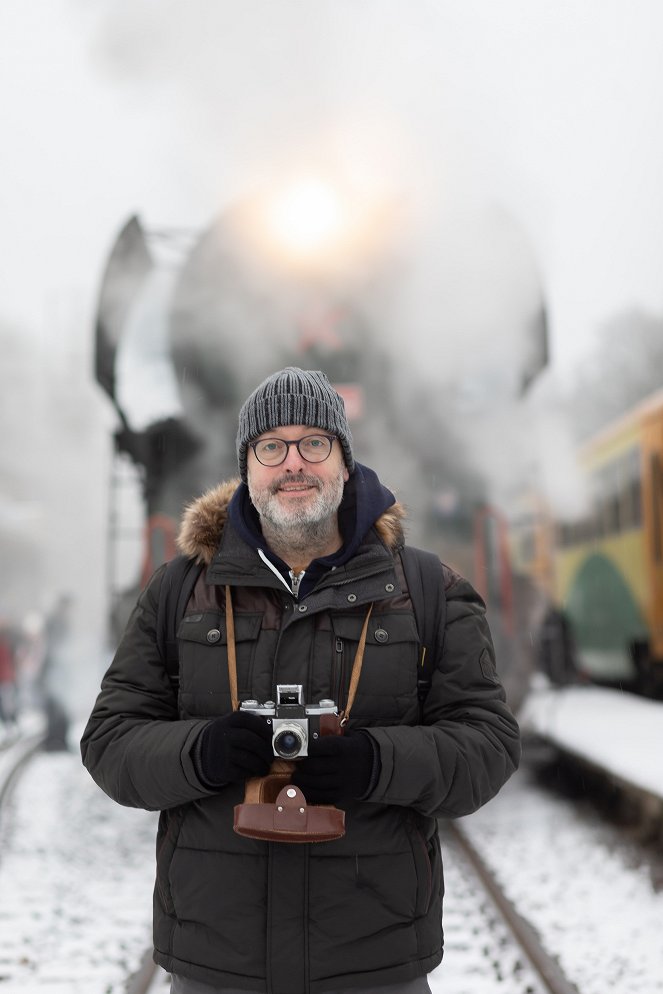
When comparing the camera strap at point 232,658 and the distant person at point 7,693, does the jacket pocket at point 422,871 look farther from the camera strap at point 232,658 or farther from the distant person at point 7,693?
the distant person at point 7,693

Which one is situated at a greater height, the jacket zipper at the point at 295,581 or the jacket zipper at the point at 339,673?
the jacket zipper at the point at 295,581

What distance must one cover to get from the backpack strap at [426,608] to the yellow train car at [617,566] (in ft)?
16.6

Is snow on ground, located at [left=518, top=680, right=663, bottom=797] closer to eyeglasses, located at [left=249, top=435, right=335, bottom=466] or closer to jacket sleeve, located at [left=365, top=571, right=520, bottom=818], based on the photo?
jacket sleeve, located at [left=365, top=571, right=520, bottom=818]

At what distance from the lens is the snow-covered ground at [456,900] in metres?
3.05

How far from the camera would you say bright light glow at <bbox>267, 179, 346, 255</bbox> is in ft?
18.0

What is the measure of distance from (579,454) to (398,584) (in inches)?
365

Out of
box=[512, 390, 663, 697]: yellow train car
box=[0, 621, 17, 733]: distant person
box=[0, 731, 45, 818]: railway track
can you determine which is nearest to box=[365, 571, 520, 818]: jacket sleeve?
box=[0, 731, 45, 818]: railway track

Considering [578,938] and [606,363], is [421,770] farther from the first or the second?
[606,363]

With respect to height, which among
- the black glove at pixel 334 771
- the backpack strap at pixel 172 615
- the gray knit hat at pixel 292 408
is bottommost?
the black glove at pixel 334 771

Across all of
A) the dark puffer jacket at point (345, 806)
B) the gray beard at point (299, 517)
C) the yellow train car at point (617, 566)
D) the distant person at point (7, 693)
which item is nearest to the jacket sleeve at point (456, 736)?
the dark puffer jacket at point (345, 806)

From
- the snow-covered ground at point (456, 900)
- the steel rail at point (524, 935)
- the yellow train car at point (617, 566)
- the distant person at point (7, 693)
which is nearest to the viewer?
the steel rail at point (524, 935)

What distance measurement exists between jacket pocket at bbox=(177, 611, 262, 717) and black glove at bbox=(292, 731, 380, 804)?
17 centimetres

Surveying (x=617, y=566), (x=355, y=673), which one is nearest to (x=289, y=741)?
(x=355, y=673)

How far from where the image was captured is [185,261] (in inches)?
228
